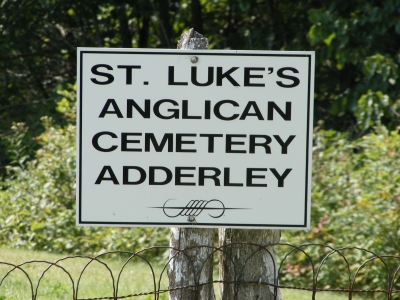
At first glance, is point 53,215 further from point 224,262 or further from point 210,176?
point 210,176

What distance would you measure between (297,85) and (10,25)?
9.10 metres

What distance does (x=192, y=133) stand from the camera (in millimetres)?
2771

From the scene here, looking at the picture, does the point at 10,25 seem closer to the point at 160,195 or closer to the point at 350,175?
the point at 350,175

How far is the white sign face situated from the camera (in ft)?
9.07

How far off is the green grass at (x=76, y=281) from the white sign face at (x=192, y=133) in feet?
5.37

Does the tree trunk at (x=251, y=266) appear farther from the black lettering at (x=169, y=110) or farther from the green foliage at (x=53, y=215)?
the green foliage at (x=53, y=215)

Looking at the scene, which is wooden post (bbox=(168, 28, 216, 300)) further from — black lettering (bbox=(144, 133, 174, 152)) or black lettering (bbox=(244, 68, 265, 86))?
black lettering (bbox=(144, 133, 174, 152))

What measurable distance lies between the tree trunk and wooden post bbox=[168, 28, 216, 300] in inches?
4.2

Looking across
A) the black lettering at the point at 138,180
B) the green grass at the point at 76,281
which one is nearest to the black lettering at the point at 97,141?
the black lettering at the point at 138,180

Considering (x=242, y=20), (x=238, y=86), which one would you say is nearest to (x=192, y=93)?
(x=238, y=86)

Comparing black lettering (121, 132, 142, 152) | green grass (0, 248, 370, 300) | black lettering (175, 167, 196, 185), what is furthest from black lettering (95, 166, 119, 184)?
green grass (0, 248, 370, 300)

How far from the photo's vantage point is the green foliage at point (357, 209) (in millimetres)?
5809

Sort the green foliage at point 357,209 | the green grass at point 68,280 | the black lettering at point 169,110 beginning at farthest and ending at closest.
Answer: the green foliage at point 357,209, the green grass at point 68,280, the black lettering at point 169,110

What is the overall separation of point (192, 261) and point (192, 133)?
622mm
